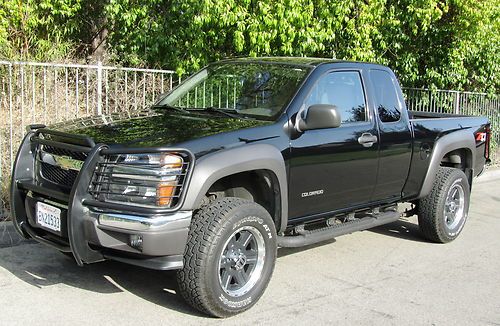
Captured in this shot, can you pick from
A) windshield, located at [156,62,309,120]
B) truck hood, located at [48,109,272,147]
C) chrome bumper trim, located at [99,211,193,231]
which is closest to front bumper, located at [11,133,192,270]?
chrome bumper trim, located at [99,211,193,231]

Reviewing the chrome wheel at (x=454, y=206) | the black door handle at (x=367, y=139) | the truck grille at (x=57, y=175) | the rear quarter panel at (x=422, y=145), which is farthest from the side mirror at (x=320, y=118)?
the chrome wheel at (x=454, y=206)

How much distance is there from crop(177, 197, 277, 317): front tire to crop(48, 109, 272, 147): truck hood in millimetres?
561

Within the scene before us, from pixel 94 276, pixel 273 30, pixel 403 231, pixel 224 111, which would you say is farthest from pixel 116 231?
pixel 273 30

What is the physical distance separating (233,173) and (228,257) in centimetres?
63

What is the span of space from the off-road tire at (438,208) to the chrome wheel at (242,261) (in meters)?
2.79

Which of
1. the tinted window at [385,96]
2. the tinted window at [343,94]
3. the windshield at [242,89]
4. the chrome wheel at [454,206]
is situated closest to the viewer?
the windshield at [242,89]

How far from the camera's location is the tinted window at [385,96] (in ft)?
19.6

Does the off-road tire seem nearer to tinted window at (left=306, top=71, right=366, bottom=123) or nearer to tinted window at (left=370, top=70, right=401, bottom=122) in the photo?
tinted window at (left=370, top=70, right=401, bottom=122)

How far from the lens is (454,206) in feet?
23.1

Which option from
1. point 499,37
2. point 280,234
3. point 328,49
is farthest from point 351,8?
point 280,234

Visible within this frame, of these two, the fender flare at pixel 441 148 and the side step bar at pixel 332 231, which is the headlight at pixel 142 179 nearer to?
the side step bar at pixel 332 231

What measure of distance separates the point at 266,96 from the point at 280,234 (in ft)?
4.02

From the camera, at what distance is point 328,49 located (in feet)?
36.0

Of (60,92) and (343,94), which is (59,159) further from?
(60,92)
